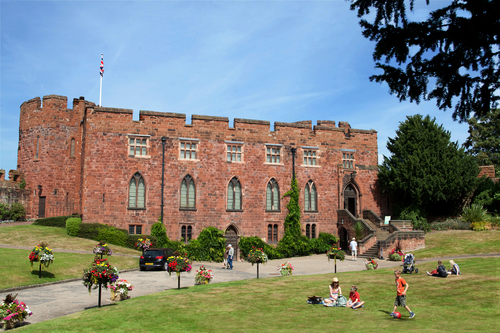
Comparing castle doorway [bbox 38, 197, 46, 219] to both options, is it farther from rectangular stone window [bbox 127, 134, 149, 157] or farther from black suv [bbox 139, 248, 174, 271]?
black suv [bbox 139, 248, 174, 271]

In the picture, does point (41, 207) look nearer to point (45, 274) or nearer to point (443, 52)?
point (45, 274)

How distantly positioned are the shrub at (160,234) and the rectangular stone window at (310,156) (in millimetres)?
14258

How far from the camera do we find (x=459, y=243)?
3094 centimetres

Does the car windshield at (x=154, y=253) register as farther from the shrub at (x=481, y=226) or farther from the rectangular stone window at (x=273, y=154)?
the shrub at (x=481, y=226)

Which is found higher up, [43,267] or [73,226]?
[73,226]

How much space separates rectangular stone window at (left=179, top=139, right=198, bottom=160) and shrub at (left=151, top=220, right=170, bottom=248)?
5.92 m

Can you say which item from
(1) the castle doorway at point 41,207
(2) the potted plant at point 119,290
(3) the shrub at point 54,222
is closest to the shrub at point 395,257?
(2) the potted plant at point 119,290

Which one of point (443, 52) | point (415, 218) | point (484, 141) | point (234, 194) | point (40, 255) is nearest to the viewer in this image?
point (443, 52)

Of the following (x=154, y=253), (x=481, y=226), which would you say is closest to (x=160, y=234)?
(x=154, y=253)

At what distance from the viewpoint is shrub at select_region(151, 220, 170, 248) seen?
32125mm

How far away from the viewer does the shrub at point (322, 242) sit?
120 feet

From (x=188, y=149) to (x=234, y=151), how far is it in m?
4.06

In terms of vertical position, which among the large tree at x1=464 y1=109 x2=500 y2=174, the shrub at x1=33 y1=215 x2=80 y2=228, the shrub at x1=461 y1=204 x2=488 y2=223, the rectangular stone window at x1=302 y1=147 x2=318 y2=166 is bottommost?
the shrub at x1=33 y1=215 x2=80 y2=228

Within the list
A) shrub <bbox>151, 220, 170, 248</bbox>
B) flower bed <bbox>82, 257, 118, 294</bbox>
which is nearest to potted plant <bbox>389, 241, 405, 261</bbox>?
shrub <bbox>151, 220, 170, 248</bbox>
